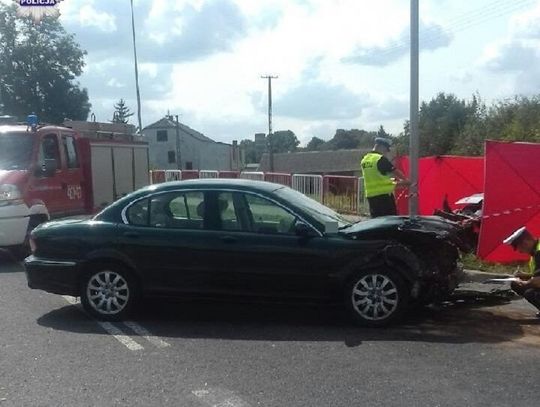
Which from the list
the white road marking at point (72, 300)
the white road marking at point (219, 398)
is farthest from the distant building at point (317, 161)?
the white road marking at point (219, 398)

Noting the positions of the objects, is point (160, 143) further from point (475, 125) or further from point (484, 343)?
point (484, 343)

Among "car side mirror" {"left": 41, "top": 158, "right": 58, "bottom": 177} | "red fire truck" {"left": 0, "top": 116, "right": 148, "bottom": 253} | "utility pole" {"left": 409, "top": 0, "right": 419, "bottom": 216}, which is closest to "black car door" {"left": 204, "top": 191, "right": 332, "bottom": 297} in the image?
"utility pole" {"left": 409, "top": 0, "right": 419, "bottom": 216}

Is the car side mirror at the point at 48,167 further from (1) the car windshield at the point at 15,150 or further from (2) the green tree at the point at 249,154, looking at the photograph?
(2) the green tree at the point at 249,154

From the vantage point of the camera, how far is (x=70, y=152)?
42.7 feet

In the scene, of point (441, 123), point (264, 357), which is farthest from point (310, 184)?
point (441, 123)

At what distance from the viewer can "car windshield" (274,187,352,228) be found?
7.42 meters

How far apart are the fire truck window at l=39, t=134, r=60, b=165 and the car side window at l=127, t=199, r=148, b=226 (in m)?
4.81

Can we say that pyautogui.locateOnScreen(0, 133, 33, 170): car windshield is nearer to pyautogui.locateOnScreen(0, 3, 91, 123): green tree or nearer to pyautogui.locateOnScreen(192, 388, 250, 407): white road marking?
pyautogui.locateOnScreen(192, 388, 250, 407): white road marking

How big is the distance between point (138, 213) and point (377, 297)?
259cm

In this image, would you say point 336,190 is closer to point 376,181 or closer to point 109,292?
point 376,181

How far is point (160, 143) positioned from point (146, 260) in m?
87.0

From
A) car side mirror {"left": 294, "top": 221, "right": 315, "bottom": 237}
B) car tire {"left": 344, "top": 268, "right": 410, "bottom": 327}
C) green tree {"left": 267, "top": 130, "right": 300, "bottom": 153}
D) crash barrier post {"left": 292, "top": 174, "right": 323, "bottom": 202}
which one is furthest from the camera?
green tree {"left": 267, "top": 130, "right": 300, "bottom": 153}

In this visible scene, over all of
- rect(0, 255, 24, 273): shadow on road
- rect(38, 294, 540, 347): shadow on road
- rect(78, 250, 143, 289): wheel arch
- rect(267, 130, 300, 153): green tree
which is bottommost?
rect(38, 294, 540, 347): shadow on road

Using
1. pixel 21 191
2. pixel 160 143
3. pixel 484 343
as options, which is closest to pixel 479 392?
pixel 484 343
